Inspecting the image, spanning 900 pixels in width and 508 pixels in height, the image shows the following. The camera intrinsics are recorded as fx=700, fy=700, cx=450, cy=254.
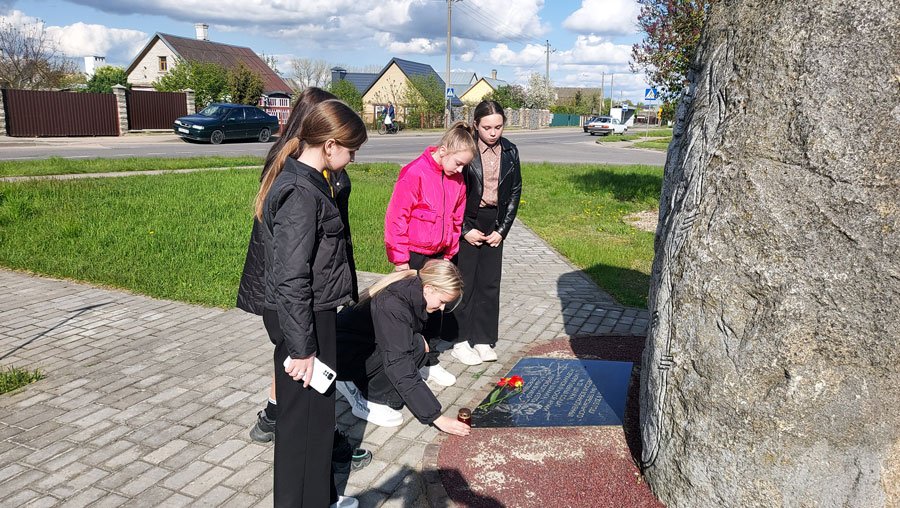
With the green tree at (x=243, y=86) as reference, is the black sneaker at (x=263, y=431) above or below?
below

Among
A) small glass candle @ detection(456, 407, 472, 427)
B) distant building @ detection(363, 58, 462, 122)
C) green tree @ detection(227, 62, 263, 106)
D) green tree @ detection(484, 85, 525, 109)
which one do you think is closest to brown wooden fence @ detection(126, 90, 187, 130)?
green tree @ detection(227, 62, 263, 106)

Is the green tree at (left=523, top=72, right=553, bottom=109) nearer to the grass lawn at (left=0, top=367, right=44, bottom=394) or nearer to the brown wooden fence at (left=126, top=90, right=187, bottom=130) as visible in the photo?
the brown wooden fence at (left=126, top=90, right=187, bottom=130)

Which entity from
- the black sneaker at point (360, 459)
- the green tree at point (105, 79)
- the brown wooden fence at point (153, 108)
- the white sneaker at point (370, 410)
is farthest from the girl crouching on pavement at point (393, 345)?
the green tree at point (105, 79)

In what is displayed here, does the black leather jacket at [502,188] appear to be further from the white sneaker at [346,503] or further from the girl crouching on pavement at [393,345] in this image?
the white sneaker at [346,503]

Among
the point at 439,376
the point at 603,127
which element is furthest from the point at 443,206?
the point at 603,127

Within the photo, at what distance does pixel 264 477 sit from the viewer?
341 cm

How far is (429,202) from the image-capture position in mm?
4324

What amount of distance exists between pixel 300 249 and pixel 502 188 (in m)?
2.45

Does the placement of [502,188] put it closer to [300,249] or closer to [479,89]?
[300,249]

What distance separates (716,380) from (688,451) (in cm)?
37

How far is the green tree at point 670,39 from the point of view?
10.7 metres

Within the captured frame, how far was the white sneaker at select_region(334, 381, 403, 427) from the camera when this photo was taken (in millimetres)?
4012

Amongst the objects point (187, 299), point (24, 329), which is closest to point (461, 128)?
point (187, 299)

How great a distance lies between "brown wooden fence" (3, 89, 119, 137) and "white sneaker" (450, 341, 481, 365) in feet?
92.7
